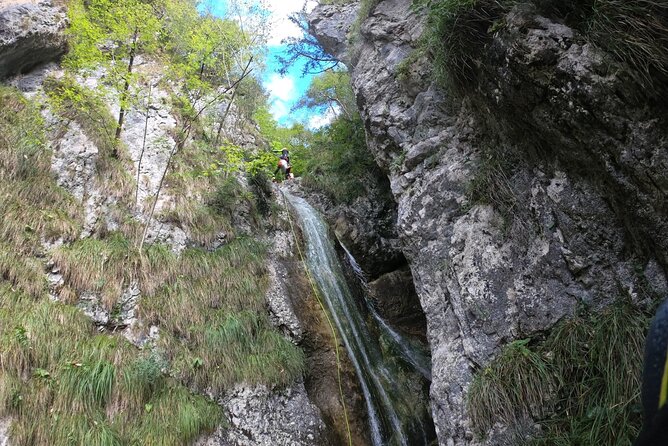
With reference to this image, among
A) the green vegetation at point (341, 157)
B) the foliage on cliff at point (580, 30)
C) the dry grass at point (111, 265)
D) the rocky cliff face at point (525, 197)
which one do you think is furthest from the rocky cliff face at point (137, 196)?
the foliage on cliff at point (580, 30)

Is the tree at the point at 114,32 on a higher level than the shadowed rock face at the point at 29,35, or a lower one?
lower

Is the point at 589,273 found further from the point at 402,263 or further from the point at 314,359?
the point at 402,263

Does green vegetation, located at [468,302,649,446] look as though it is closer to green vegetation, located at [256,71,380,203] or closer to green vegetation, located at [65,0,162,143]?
green vegetation, located at [256,71,380,203]

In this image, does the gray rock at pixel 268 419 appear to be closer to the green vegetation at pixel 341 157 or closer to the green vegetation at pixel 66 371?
the green vegetation at pixel 66 371

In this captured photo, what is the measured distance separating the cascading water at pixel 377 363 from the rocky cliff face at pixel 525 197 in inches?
71.4

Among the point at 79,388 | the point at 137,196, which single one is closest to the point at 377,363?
the point at 79,388

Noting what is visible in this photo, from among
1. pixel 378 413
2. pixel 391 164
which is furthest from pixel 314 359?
pixel 391 164

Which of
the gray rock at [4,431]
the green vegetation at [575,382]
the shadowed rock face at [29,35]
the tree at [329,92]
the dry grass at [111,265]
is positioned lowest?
the green vegetation at [575,382]

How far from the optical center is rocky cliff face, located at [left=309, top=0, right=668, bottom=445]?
3715 mm

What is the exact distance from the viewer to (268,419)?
580cm

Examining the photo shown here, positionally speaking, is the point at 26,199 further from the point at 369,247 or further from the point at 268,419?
the point at 369,247

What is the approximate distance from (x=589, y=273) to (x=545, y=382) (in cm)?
121

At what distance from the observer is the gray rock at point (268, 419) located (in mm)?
5535

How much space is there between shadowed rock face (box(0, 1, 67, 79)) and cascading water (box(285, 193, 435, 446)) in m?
7.18
